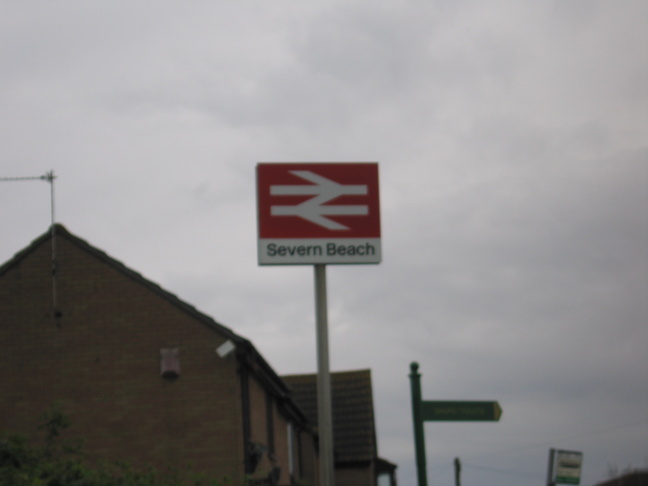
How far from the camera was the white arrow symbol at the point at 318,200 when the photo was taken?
816cm

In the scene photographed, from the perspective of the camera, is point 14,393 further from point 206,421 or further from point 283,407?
point 283,407

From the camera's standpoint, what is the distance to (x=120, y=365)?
1912cm

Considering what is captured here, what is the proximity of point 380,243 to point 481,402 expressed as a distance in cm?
205

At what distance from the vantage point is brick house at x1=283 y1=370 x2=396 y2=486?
33.2 metres

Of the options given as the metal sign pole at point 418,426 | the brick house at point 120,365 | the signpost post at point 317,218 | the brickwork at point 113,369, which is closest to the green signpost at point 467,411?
the metal sign pole at point 418,426

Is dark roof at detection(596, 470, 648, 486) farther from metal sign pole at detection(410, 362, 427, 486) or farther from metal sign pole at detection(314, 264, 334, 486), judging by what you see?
metal sign pole at detection(314, 264, 334, 486)

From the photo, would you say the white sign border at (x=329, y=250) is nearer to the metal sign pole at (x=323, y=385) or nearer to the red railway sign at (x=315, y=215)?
the red railway sign at (x=315, y=215)

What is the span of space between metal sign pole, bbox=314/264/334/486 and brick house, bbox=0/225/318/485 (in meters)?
11.0

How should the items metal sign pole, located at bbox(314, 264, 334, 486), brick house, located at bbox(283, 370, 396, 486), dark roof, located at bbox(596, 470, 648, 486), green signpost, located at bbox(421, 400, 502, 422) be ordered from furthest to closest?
brick house, located at bbox(283, 370, 396, 486) → dark roof, located at bbox(596, 470, 648, 486) → green signpost, located at bbox(421, 400, 502, 422) → metal sign pole, located at bbox(314, 264, 334, 486)

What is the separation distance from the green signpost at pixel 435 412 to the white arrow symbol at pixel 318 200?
5.50 ft

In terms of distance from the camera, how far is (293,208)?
26.8ft

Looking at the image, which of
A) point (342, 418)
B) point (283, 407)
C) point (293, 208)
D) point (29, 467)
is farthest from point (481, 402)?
point (342, 418)

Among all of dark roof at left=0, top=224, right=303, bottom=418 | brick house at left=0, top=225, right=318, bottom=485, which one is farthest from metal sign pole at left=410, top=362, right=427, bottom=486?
dark roof at left=0, top=224, right=303, bottom=418

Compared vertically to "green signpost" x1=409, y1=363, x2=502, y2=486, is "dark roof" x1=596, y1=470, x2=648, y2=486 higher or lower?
lower
